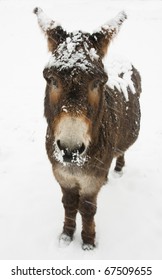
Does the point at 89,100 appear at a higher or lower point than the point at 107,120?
higher

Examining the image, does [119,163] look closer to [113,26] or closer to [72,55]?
[113,26]

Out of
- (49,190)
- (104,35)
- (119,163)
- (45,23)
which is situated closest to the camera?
→ (104,35)

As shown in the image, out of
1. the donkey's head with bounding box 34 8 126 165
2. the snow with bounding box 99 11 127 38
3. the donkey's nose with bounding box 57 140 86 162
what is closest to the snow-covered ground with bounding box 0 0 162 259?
the snow with bounding box 99 11 127 38

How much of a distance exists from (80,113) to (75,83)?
26 centimetres

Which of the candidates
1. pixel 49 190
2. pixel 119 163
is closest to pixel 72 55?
pixel 49 190

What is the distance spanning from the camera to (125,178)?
5730mm

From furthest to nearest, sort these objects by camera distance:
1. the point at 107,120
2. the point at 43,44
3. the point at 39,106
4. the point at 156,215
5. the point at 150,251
→ the point at 43,44, the point at 39,106, the point at 156,215, the point at 150,251, the point at 107,120

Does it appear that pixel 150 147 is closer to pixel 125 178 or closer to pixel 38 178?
pixel 125 178

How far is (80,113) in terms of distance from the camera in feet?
8.70

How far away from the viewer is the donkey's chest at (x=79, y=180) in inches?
139

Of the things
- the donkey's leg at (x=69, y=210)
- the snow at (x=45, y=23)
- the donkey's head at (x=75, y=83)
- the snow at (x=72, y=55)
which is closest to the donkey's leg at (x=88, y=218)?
the donkey's leg at (x=69, y=210)
